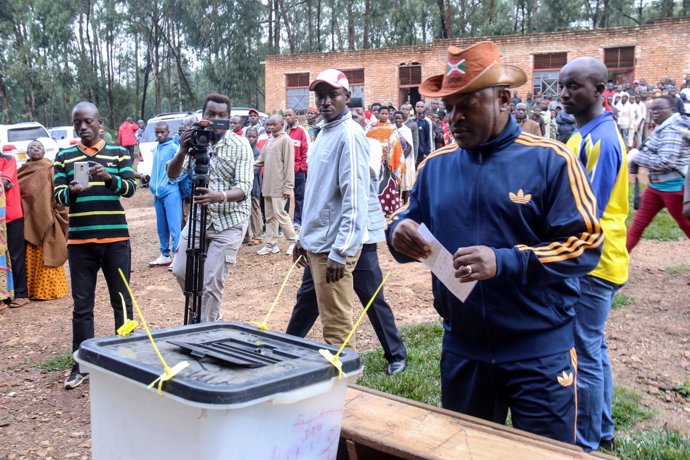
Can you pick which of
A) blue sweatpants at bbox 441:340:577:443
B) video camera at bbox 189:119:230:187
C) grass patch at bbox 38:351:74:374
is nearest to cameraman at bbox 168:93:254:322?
video camera at bbox 189:119:230:187

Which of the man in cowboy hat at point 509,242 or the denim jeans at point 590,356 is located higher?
the man in cowboy hat at point 509,242

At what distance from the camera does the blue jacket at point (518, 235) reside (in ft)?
6.95

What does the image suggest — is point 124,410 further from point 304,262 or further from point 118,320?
point 118,320

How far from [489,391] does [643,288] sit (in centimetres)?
528

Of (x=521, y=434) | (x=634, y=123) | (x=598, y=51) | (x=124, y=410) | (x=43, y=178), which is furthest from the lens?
(x=598, y=51)

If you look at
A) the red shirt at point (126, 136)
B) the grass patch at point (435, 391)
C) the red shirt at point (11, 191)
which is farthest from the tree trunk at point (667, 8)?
the red shirt at point (11, 191)

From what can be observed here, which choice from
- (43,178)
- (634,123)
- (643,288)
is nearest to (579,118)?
(643,288)

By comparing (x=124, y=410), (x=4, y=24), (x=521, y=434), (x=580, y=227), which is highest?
(x=4, y=24)

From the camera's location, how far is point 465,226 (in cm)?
230

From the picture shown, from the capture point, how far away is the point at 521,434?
2.10 meters

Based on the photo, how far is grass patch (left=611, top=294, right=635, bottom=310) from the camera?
6.35m

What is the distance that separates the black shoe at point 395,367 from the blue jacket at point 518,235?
2318 millimetres

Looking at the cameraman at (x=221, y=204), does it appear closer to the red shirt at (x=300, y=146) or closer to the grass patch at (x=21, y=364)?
the grass patch at (x=21, y=364)

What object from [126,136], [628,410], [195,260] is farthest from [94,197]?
[126,136]
